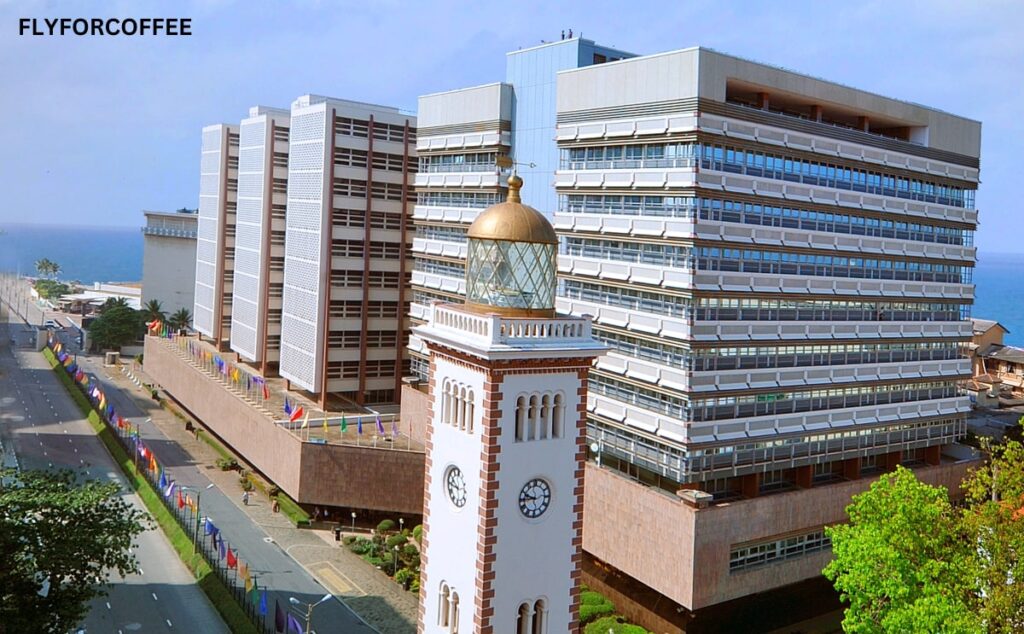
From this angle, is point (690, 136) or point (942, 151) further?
point (942, 151)

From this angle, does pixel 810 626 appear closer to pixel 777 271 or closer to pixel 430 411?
pixel 777 271

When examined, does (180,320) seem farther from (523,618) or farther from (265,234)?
(523,618)

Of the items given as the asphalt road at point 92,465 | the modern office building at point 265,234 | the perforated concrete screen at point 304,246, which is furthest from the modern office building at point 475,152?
the asphalt road at point 92,465

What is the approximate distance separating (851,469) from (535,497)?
38.8 m

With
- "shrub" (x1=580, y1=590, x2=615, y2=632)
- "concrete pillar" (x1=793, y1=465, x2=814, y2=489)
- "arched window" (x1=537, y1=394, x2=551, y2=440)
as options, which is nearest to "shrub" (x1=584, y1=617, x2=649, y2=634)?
"shrub" (x1=580, y1=590, x2=615, y2=632)

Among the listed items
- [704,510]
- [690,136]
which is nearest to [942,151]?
[690,136]

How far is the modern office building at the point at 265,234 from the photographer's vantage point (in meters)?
88.9

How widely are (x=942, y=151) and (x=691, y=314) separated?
87.6 feet

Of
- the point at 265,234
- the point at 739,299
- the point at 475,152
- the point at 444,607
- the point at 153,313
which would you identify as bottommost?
the point at 444,607

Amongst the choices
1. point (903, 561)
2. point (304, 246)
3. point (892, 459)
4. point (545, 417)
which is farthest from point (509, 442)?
point (304, 246)

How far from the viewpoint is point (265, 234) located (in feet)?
293

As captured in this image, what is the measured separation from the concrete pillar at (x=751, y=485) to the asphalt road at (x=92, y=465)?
32.2 metres

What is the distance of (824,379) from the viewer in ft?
186

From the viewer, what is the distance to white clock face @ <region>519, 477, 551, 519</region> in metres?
28.2
